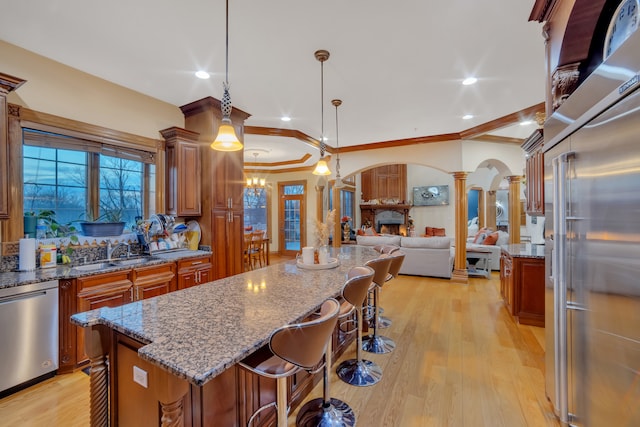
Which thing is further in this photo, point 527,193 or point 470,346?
point 527,193

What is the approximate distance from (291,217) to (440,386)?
689 cm

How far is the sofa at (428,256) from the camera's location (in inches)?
213

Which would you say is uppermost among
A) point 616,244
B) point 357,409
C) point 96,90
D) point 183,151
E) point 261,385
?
point 96,90

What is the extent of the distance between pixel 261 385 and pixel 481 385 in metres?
1.79

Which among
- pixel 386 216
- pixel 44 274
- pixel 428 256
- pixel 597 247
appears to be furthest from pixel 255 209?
pixel 597 247

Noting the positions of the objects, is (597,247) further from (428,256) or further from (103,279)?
(428,256)

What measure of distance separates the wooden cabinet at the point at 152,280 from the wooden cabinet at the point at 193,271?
9 cm

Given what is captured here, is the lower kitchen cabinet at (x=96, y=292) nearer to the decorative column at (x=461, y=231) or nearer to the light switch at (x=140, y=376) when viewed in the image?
the light switch at (x=140, y=376)

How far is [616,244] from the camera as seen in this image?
3.64 ft

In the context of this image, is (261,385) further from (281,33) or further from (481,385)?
(281,33)

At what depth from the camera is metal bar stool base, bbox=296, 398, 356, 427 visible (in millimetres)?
1710

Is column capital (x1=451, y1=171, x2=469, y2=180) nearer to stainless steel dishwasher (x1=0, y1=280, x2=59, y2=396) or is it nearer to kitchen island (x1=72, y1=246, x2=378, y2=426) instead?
kitchen island (x1=72, y1=246, x2=378, y2=426)

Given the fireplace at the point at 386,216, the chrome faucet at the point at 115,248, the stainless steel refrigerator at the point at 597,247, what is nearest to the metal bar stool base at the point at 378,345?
the stainless steel refrigerator at the point at 597,247

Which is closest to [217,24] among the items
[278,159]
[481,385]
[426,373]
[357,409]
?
[357,409]
